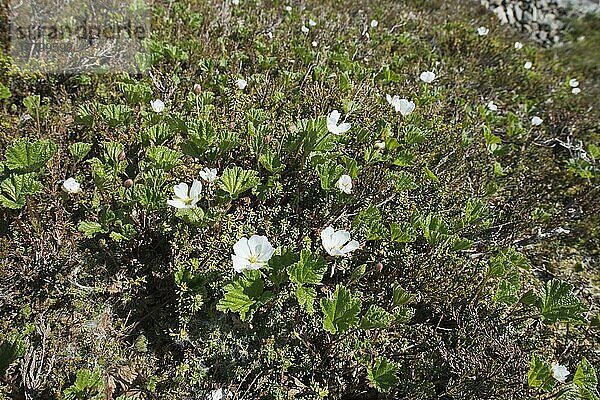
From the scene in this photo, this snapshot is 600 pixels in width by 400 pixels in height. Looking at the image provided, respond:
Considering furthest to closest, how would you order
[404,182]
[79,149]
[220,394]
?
[404,182] → [79,149] → [220,394]

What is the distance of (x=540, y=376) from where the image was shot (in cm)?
245

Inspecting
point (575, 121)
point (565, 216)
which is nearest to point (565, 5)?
point (575, 121)

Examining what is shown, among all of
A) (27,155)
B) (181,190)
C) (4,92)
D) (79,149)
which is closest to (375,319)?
(181,190)

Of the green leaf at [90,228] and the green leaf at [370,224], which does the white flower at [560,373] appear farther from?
the green leaf at [90,228]

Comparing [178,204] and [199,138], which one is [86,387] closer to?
[178,204]

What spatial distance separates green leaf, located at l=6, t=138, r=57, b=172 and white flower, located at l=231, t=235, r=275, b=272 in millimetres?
1351

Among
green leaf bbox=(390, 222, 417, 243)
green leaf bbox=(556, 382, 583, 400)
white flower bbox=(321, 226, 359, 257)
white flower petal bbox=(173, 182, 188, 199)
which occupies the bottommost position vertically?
green leaf bbox=(556, 382, 583, 400)

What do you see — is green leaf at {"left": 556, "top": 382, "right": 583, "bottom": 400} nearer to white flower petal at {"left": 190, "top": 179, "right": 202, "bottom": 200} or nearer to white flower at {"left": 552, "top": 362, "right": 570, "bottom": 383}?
white flower at {"left": 552, "top": 362, "right": 570, "bottom": 383}

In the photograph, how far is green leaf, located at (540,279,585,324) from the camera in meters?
2.66

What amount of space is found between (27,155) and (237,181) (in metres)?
1.27

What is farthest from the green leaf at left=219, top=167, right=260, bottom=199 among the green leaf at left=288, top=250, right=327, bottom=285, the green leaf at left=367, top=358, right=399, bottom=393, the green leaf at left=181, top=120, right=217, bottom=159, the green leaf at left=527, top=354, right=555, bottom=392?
the green leaf at left=527, top=354, right=555, bottom=392

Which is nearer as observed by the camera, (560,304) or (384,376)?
(384,376)

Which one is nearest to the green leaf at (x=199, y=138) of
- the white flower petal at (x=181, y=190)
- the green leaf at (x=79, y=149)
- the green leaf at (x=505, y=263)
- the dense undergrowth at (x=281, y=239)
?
the dense undergrowth at (x=281, y=239)

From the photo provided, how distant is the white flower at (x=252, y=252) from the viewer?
247 centimetres
